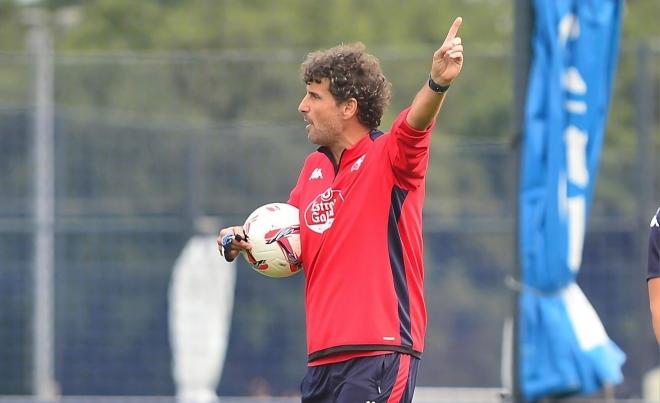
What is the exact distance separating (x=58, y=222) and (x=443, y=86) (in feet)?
26.2

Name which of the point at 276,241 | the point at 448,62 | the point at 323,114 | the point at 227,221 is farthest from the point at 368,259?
the point at 227,221

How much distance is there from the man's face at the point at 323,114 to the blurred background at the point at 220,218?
6.52m

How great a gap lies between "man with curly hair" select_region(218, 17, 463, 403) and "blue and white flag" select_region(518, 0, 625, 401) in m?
2.32

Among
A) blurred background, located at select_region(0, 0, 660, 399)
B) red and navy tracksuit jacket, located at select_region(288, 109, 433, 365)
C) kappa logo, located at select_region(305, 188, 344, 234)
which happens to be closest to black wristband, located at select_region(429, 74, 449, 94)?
red and navy tracksuit jacket, located at select_region(288, 109, 433, 365)

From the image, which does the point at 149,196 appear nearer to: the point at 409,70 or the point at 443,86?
the point at 409,70

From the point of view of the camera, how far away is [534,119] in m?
7.00

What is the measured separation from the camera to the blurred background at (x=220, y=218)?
11.4 metres

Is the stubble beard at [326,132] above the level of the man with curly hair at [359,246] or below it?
above

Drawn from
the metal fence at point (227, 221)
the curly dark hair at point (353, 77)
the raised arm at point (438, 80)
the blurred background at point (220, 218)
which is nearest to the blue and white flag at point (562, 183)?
the curly dark hair at point (353, 77)

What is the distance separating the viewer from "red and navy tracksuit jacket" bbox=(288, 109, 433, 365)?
464 cm

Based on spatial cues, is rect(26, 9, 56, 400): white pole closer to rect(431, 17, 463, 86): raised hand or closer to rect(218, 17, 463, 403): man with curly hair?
rect(218, 17, 463, 403): man with curly hair

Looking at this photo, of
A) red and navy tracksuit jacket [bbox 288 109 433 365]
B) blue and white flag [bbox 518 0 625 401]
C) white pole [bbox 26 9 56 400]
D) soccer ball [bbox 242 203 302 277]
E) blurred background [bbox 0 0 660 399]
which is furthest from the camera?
white pole [bbox 26 9 56 400]

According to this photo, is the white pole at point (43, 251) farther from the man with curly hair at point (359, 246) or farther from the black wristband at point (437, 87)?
the black wristband at point (437, 87)

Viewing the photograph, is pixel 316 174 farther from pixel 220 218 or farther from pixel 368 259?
pixel 220 218
